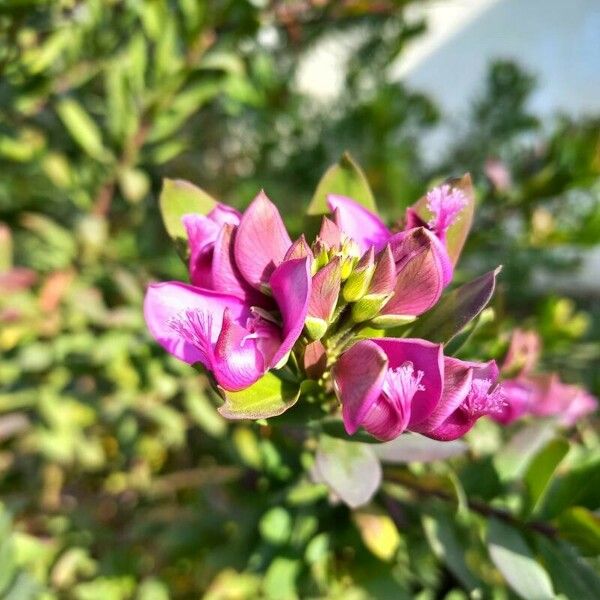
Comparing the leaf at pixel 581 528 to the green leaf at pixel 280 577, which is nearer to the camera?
the leaf at pixel 581 528

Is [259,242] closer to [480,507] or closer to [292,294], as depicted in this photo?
[292,294]

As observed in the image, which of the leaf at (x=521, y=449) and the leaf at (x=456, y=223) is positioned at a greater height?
the leaf at (x=456, y=223)

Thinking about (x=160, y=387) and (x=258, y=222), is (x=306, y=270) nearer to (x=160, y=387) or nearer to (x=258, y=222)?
(x=258, y=222)

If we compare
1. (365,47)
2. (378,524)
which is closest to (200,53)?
(365,47)

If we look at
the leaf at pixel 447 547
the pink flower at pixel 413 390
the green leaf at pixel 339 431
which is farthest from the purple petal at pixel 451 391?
the leaf at pixel 447 547

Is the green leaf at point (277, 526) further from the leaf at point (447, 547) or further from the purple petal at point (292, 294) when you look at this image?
the purple petal at point (292, 294)

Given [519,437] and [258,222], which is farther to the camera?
[519,437]

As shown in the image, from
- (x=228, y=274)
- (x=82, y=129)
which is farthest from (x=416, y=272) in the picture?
(x=82, y=129)
